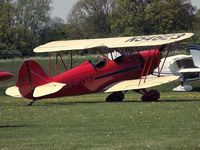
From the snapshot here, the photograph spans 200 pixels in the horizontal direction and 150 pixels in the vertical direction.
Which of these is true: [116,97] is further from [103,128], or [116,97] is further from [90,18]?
[90,18]

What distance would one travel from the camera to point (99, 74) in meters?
25.3

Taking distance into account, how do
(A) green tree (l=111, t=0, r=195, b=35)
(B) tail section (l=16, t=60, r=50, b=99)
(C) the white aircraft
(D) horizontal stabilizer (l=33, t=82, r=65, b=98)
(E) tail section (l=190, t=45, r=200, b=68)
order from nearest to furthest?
(D) horizontal stabilizer (l=33, t=82, r=65, b=98) → (B) tail section (l=16, t=60, r=50, b=99) → (C) the white aircraft → (E) tail section (l=190, t=45, r=200, b=68) → (A) green tree (l=111, t=0, r=195, b=35)

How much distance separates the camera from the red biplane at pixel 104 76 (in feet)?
78.2

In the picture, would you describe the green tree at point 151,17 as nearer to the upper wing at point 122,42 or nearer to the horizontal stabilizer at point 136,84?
the upper wing at point 122,42

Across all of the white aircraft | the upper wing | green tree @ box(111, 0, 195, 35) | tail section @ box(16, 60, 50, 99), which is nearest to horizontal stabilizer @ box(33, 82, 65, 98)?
tail section @ box(16, 60, 50, 99)

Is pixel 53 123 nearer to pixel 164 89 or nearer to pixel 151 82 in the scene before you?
pixel 151 82

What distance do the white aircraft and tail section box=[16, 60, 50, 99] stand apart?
45.5ft

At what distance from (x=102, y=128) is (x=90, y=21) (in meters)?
91.7

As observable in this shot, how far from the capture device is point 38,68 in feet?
79.6

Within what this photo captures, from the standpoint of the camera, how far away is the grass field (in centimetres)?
1181

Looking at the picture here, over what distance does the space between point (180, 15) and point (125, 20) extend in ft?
24.9

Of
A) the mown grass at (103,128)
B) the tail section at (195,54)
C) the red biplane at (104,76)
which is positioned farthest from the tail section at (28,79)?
the tail section at (195,54)

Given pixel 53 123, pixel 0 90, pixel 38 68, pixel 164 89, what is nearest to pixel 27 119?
pixel 53 123

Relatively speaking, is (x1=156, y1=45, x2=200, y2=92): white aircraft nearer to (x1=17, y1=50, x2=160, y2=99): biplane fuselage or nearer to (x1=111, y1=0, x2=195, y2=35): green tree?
(x1=17, y1=50, x2=160, y2=99): biplane fuselage
